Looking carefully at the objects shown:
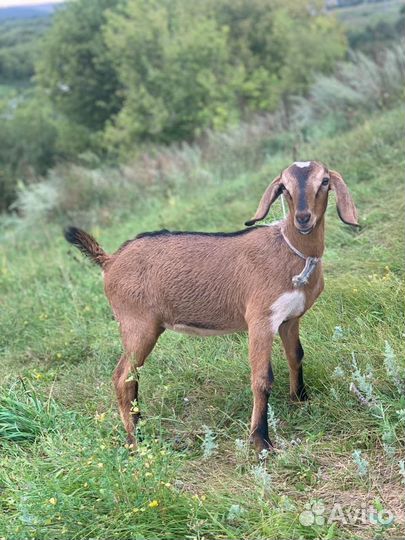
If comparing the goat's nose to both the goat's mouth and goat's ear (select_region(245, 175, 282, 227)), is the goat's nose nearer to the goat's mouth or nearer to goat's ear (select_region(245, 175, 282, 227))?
the goat's mouth

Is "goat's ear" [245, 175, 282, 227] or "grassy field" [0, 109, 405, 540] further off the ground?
"goat's ear" [245, 175, 282, 227]

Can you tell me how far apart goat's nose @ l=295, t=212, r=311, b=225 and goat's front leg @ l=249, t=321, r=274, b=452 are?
556 mm

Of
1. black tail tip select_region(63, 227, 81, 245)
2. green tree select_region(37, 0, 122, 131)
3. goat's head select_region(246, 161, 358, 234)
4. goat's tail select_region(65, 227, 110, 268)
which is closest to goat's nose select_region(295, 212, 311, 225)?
goat's head select_region(246, 161, 358, 234)

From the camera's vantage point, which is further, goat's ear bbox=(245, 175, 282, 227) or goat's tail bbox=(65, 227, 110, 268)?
goat's tail bbox=(65, 227, 110, 268)

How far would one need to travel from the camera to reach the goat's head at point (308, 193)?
276 centimetres

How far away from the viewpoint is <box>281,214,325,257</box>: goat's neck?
2973 millimetres

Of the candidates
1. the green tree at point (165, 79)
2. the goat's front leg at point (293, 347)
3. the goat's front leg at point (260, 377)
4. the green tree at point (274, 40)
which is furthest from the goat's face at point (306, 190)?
the green tree at point (274, 40)

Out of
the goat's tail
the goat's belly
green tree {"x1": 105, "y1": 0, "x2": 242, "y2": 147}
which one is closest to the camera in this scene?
the goat's belly

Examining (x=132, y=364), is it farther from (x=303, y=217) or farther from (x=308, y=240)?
(x=303, y=217)

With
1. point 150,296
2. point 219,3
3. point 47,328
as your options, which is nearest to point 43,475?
point 150,296

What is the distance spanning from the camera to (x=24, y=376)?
14.8 feet

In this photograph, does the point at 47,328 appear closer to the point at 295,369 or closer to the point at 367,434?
the point at 295,369

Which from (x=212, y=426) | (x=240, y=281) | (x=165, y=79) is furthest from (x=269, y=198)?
(x=165, y=79)

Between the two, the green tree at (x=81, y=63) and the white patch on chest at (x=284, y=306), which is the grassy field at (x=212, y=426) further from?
the green tree at (x=81, y=63)
